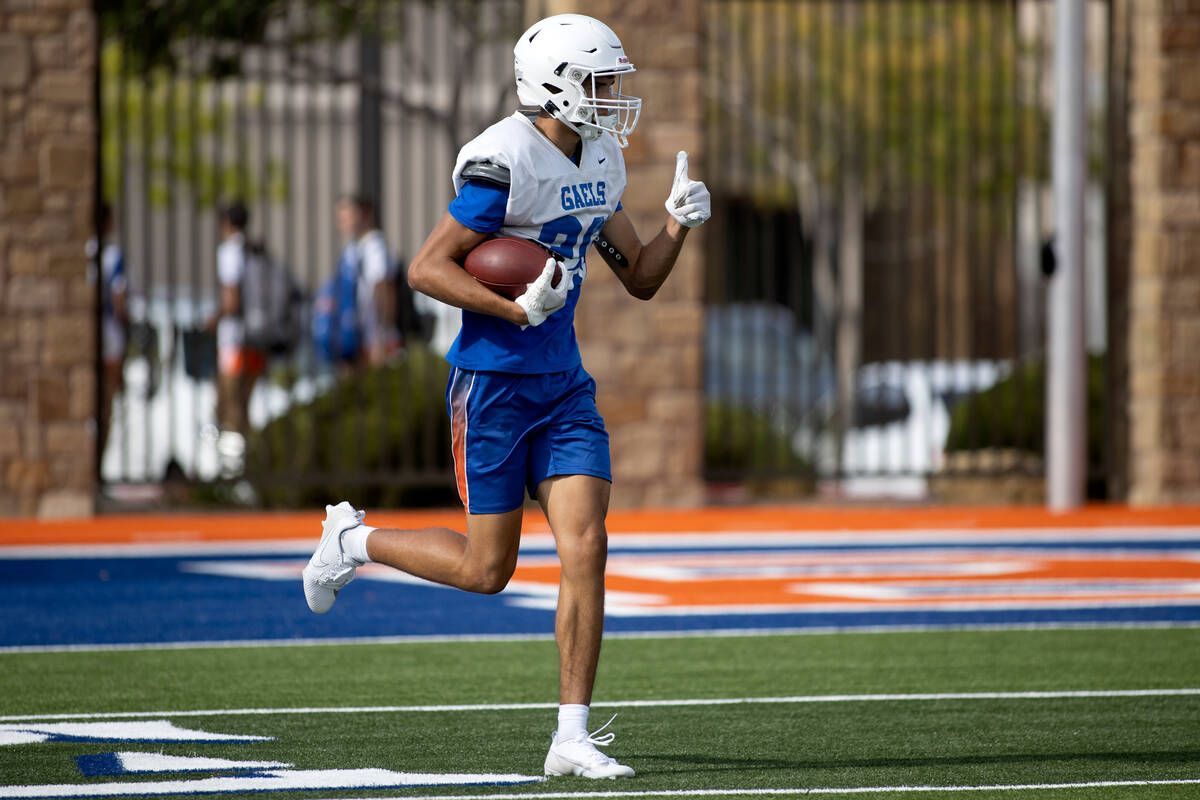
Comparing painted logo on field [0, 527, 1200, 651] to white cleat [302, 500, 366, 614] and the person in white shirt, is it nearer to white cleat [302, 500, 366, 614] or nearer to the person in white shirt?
white cleat [302, 500, 366, 614]

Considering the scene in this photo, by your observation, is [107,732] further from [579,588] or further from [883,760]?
[883,760]

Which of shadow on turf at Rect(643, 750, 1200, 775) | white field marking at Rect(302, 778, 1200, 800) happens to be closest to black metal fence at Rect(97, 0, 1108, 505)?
shadow on turf at Rect(643, 750, 1200, 775)

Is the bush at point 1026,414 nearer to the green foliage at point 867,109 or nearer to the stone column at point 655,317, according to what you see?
the stone column at point 655,317

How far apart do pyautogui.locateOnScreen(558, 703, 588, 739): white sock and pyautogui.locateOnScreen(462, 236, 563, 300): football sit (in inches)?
43.8

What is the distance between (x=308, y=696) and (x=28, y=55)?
7.53 m

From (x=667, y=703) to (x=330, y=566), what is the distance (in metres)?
1.36

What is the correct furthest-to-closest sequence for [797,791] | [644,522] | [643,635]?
1. [644,522]
2. [643,635]
3. [797,791]

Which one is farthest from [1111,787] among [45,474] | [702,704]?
[45,474]

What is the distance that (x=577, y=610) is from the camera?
5039 mm

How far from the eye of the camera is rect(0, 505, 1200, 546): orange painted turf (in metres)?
12.0

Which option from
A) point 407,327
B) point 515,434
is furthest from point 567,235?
point 407,327

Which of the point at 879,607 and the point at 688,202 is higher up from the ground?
the point at 688,202

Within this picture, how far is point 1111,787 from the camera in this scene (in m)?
4.86

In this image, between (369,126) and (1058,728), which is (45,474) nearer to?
(369,126)
